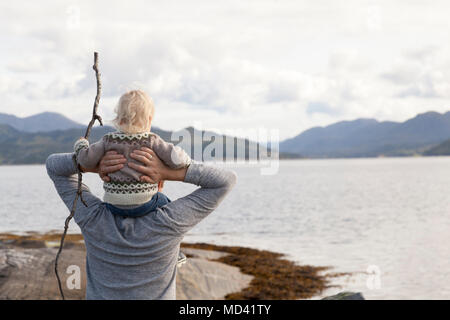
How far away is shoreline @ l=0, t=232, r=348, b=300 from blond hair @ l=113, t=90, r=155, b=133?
49.1 ft

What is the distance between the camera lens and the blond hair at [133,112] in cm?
315

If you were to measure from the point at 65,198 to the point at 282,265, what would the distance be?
28.1 m

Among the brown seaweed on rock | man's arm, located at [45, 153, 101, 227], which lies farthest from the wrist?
the brown seaweed on rock

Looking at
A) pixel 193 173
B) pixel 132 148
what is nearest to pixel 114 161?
pixel 132 148

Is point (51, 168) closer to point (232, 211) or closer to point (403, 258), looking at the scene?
point (403, 258)

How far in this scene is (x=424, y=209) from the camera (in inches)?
2776

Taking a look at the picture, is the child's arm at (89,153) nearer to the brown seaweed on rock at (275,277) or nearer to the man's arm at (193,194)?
the man's arm at (193,194)

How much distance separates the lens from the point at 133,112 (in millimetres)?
3143

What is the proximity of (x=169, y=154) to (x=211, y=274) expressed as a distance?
67.4 ft

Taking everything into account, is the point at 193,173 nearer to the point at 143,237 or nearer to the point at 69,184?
the point at 143,237

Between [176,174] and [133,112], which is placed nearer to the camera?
[133,112]

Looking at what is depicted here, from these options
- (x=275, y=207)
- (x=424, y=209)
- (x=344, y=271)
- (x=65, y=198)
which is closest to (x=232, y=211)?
(x=275, y=207)

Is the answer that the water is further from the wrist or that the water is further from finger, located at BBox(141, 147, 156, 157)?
finger, located at BBox(141, 147, 156, 157)

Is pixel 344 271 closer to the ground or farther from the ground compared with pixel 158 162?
closer to the ground
